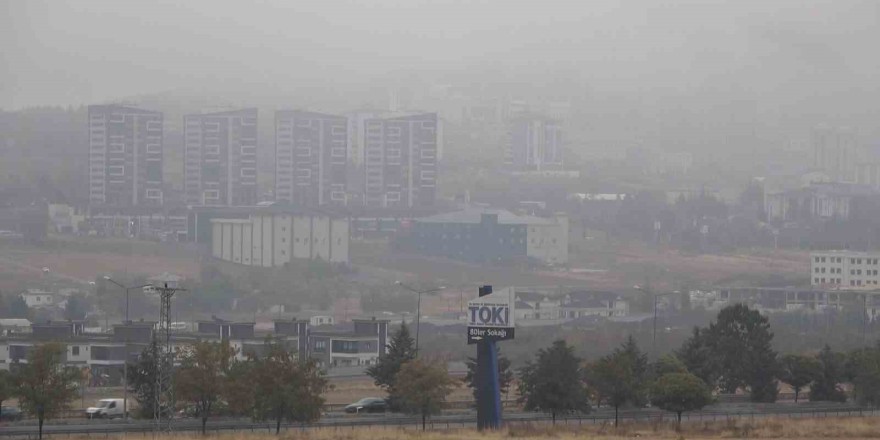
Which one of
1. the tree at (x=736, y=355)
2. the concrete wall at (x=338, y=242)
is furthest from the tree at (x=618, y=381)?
the concrete wall at (x=338, y=242)

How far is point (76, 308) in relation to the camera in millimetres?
72250

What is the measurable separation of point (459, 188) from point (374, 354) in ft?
227

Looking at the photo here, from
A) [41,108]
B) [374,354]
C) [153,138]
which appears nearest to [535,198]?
[153,138]

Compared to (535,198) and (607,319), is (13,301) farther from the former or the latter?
(535,198)

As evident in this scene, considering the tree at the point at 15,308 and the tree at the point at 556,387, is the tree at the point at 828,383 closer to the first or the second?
the tree at the point at 556,387

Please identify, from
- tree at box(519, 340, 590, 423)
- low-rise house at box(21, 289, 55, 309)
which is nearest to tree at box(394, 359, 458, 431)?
tree at box(519, 340, 590, 423)

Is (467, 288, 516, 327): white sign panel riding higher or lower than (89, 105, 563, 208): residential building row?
lower

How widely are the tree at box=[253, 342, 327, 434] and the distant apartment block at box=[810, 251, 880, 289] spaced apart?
168 feet

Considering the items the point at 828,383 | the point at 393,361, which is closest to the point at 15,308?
the point at 393,361

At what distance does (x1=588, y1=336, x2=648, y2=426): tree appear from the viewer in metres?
39.6

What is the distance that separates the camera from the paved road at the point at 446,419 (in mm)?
35031

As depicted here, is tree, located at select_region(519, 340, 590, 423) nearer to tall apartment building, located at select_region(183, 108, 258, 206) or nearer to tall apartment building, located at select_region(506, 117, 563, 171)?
tall apartment building, located at select_region(183, 108, 258, 206)

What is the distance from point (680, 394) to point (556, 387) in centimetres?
262

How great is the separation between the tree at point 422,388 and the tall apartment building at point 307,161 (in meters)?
70.6
